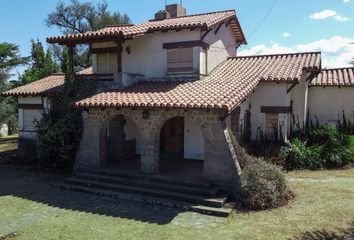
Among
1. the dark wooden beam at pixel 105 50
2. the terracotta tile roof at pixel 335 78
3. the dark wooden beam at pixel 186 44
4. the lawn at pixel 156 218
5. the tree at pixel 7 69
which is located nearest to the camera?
the lawn at pixel 156 218

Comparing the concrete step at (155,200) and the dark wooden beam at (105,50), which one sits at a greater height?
the dark wooden beam at (105,50)

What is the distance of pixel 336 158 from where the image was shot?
49.5 feet

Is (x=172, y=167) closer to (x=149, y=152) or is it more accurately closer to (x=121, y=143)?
(x=149, y=152)

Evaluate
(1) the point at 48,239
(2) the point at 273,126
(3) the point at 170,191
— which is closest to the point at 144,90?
(3) the point at 170,191

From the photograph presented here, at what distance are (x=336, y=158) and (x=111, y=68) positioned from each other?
420 inches

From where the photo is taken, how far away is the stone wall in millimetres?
11641

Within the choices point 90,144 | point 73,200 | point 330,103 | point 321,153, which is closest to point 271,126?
point 321,153

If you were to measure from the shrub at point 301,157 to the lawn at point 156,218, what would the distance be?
2.09 m

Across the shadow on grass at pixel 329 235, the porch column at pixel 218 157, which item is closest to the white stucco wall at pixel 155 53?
the porch column at pixel 218 157

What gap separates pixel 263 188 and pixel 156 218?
3.25m

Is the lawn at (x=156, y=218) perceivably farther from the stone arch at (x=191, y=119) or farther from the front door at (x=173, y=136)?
the front door at (x=173, y=136)

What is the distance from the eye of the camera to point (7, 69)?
2872 centimetres

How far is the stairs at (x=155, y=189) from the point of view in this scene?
1085 cm

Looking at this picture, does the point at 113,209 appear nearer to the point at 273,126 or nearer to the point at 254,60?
the point at 273,126
